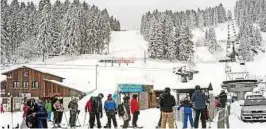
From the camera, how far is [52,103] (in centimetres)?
2325

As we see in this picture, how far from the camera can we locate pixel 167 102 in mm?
17141

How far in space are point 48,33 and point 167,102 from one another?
88422mm

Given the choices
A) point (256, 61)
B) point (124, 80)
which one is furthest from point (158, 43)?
point (256, 61)

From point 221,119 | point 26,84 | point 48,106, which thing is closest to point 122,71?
point 26,84

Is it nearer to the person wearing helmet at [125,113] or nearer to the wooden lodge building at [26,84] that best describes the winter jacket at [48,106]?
the person wearing helmet at [125,113]

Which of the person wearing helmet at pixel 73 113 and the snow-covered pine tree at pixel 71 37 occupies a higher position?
the snow-covered pine tree at pixel 71 37

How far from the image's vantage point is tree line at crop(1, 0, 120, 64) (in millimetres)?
102500

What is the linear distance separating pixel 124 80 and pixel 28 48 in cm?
4069

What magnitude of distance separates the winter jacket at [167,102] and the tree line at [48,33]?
80414 millimetres

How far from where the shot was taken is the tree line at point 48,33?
336 ft

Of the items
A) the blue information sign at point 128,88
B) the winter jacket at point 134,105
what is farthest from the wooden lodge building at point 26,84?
the winter jacket at point 134,105

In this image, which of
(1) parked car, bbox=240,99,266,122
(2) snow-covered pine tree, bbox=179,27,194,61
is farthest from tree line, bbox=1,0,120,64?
(1) parked car, bbox=240,99,266,122

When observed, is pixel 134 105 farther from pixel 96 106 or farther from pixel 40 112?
pixel 40 112

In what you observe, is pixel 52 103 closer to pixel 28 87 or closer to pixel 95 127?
pixel 95 127
